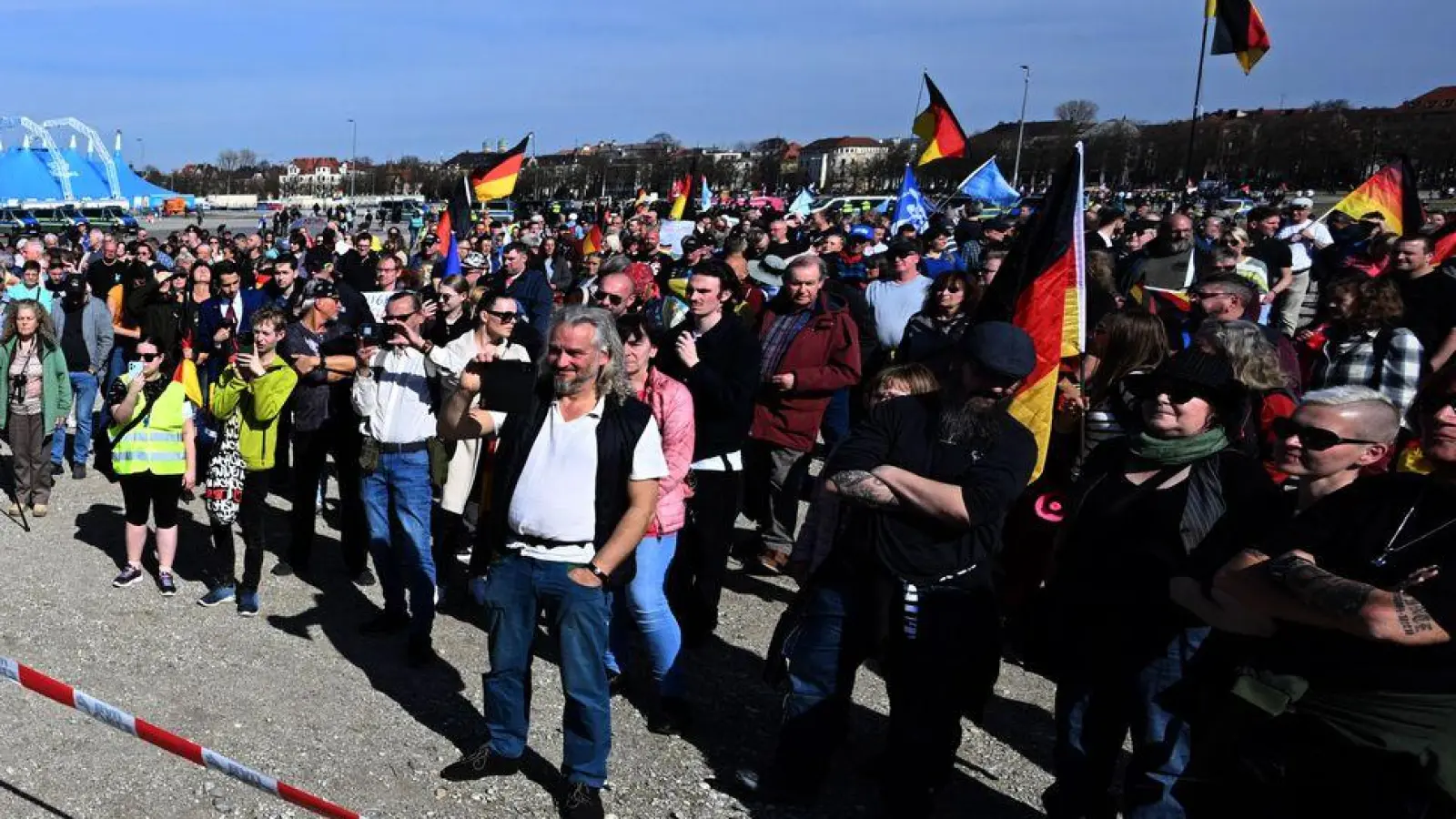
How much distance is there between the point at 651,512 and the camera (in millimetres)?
4023

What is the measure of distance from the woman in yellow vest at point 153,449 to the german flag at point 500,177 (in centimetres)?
798

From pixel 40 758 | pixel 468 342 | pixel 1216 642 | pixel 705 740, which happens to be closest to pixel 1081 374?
pixel 1216 642

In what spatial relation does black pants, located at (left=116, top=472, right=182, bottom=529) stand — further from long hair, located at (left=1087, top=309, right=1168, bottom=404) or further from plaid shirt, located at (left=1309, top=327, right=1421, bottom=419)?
plaid shirt, located at (left=1309, top=327, right=1421, bottom=419)

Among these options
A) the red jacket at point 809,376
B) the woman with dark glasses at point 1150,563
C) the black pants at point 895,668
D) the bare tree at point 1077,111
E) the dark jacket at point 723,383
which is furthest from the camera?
the bare tree at point 1077,111

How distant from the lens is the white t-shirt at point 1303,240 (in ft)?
35.6

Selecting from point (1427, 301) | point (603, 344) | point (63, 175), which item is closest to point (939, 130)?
point (1427, 301)

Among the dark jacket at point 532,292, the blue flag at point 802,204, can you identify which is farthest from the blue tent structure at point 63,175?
the dark jacket at point 532,292

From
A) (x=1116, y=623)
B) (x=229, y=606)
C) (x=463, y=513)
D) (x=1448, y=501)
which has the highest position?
(x=1448, y=501)

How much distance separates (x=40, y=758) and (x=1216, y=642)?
4.17 metres

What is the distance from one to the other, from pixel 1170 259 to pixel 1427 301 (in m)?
2.18

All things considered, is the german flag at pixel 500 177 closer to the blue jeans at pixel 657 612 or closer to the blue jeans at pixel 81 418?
the blue jeans at pixel 81 418

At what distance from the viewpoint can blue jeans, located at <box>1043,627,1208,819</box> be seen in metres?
3.37

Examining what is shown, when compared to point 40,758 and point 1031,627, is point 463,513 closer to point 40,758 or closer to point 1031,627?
point 40,758

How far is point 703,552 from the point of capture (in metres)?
5.54
